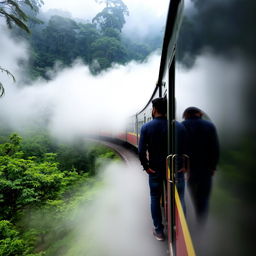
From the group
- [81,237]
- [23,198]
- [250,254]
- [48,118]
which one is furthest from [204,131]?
[48,118]

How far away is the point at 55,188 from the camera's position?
757 cm

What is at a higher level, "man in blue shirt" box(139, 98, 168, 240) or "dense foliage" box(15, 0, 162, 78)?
"dense foliage" box(15, 0, 162, 78)

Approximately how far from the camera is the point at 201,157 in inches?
32.4

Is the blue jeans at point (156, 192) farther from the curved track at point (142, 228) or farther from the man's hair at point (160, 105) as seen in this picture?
the man's hair at point (160, 105)

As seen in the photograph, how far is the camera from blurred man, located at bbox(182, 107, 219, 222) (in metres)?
0.72

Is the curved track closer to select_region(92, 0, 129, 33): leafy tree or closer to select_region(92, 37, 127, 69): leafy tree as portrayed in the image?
select_region(92, 37, 127, 69): leafy tree

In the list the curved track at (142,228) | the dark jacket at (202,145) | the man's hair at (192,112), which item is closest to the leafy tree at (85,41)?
the curved track at (142,228)

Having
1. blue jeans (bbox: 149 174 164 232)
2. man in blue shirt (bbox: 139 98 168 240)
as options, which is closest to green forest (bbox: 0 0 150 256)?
blue jeans (bbox: 149 174 164 232)

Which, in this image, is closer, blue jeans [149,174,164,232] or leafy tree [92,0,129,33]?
blue jeans [149,174,164,232]

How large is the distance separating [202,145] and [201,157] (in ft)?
0.18

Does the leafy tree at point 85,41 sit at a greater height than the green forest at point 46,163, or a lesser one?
greater

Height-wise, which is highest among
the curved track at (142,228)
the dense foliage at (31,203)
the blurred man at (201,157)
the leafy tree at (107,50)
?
the leafy tree at (107,50)

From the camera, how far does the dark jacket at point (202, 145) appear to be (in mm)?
701

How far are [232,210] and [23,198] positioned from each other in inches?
289
